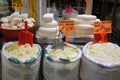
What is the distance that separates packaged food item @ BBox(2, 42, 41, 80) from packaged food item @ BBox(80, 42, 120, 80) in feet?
1.18

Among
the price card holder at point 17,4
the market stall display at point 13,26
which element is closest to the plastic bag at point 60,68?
the market stall display at point 13,26

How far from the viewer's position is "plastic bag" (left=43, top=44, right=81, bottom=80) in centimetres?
145

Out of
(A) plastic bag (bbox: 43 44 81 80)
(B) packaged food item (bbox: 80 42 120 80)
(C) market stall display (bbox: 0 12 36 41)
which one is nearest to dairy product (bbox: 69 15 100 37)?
(B) packaged food item (bbox: 80 42 120 80)

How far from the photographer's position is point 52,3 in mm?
2496

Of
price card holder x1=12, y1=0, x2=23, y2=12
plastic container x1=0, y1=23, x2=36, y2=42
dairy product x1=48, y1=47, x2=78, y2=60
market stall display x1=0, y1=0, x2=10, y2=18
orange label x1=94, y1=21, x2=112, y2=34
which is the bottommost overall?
dairy product x1=48, y1=47, x2=78, y2=60

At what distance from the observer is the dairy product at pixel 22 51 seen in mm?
1482

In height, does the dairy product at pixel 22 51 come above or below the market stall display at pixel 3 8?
below

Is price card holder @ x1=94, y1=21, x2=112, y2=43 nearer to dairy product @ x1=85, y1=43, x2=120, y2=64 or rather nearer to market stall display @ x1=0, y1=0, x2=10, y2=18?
dairy product @ x1=85, y1=43, x2=120, y2=64

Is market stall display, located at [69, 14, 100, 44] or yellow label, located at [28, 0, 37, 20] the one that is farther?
yellow label, located at [28, 0, 37, 20]

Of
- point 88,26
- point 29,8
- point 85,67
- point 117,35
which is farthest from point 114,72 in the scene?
point 117,35

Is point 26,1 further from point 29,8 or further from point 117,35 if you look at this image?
point 117,35

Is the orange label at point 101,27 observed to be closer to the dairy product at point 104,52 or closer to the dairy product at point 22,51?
the dairy product at point 104,52

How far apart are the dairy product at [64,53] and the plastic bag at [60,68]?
0.03 m

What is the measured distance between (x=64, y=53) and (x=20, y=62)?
1.08 ft
